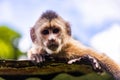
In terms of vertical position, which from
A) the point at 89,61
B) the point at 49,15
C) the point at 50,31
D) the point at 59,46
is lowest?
the point at 89,61

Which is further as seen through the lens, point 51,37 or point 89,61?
point 89,61

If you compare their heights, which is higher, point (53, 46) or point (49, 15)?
point (49, 15)

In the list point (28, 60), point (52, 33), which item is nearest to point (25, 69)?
point (28, 60)

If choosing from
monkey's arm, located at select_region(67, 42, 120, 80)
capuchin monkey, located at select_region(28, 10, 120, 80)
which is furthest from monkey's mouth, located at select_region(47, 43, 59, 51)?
monkey's arm, located at select_region(67, 42, 120, 80)

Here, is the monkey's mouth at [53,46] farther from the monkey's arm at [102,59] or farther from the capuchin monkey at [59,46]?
the monkey's arm at [102,59]

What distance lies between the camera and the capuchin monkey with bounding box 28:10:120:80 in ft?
14.5

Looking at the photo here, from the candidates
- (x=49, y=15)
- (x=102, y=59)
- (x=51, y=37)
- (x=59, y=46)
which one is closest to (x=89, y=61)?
(x=102, y=59)

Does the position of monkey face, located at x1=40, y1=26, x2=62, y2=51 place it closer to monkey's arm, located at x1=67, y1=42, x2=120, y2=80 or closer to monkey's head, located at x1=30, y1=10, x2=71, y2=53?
monkey's head, located at x1=30, y1=10, x2=71, y2=53

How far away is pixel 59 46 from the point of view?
14.6 ft

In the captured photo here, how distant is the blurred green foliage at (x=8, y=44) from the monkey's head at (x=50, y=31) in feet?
0.47

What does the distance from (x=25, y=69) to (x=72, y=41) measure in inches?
16.9

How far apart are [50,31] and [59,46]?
136 millimetres

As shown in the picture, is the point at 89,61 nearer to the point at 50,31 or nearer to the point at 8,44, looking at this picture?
the point at 50,31

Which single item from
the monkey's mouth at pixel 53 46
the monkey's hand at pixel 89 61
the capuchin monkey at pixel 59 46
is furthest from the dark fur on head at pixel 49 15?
the monkey's hand at pixel 89 61
